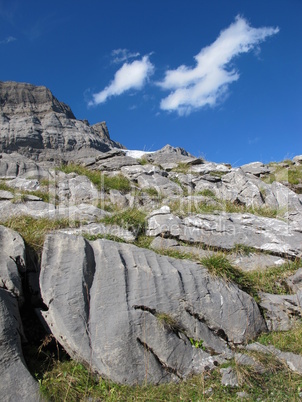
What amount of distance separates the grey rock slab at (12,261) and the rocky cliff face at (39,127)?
17.4 m

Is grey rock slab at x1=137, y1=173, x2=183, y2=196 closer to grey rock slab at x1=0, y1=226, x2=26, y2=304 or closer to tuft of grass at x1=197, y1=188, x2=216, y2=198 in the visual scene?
tuft of grass at x1=197, y1=188, x2=216, y2=198

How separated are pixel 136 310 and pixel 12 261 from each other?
97.9 inches

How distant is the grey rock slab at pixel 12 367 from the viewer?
4.36m

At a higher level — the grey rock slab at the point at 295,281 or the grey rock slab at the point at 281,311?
the grey rock slab at the point at 295,281

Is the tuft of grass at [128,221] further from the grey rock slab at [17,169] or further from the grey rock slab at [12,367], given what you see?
the grey rock slab at [17,169]

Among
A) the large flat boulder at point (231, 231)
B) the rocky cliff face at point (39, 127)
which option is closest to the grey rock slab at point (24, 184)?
the large flat boulder at point (231, 231)

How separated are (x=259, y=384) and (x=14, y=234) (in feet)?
17.4

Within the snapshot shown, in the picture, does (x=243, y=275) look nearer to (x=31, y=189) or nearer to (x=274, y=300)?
(x=274, y=300)

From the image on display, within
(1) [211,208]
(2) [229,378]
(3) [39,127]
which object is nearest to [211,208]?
(1) [211,208]

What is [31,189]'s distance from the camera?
45.1ft

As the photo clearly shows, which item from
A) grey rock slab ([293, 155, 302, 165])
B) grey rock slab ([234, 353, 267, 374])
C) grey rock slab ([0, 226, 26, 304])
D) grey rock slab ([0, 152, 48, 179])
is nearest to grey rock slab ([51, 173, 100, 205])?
grey rock slab ([0, 152, 48, 179])

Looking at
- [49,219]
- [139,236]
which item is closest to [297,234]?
[139,236]

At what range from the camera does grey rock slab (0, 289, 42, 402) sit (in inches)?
172

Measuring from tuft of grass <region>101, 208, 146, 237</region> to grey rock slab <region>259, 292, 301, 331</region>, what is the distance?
4.15m
